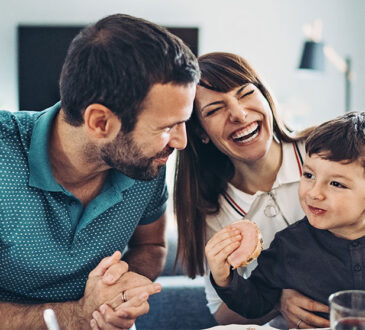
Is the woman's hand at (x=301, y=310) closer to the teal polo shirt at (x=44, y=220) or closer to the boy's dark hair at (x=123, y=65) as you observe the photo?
the teal polo shirt at (x=44, y=220)

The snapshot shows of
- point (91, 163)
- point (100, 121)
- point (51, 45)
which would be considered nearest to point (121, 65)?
point (100, 121)

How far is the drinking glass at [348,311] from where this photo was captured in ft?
2.85

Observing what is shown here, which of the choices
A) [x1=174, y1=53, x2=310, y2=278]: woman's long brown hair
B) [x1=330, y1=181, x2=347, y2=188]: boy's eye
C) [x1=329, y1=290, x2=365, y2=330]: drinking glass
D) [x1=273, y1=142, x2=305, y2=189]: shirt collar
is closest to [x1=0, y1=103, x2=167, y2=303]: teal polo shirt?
[x1=174, y1=53, x2=310, y2=278]: woman's long brown hair

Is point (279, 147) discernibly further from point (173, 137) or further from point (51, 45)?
point (51, 45)

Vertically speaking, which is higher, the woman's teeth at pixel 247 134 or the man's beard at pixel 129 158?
the woman's teeth at pixel 247 134

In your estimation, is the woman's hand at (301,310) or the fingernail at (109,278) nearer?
the fingernail at (109,278)

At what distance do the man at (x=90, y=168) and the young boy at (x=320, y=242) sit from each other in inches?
11.5

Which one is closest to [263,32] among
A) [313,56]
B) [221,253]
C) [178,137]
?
[313,56]

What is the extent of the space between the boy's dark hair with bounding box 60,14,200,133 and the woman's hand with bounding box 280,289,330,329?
28.1 inches

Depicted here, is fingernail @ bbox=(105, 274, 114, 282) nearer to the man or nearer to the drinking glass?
the man

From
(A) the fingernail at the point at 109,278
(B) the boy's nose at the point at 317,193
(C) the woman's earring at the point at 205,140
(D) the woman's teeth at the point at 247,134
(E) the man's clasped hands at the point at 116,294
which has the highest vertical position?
(D) the woman's teeth at the point at 247,134

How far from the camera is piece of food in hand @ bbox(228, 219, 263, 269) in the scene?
4.53ft

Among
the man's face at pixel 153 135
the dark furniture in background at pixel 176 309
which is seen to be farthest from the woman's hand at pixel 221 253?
the dark furniture in background at pixel 176 309

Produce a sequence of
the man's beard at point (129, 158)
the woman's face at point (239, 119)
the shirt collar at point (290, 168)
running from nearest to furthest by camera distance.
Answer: the man's beard at point (129, 158) < the woman's face at point (239, 119) < the shirt collar at point (290, 168)
